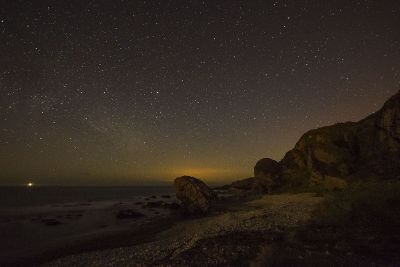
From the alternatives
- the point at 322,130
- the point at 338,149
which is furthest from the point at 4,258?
the point at 322,130

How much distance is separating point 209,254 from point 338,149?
40562 mm

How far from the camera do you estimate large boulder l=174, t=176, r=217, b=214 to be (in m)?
40.8

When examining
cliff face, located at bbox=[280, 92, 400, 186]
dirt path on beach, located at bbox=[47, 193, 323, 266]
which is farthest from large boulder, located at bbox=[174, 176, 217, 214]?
cliff face, located at bbox=[280, 92, 400, 186]

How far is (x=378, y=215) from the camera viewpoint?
61.3 ft

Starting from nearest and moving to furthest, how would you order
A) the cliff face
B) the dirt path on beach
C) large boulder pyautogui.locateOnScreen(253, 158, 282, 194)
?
the dirt path on beach < the cliff face < large boulder pyautogui.locateOnScreen(253, 158, 282, 194)

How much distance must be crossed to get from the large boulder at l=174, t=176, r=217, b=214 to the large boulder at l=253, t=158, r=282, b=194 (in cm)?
2299

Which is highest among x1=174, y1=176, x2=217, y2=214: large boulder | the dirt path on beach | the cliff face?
the cliff face

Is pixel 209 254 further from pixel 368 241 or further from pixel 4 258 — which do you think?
pixel 4 258

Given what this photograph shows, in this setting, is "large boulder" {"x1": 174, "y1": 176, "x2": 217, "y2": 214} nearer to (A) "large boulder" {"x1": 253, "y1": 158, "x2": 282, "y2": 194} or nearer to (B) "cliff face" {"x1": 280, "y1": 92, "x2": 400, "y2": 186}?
(B) "cliff face" {"x1": 280, "y1": 92, "x2": 400, "y2": 186}

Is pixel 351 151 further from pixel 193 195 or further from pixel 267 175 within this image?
pixel 193 195

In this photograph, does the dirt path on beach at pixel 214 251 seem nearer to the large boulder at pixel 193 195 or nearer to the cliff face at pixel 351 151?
the large boulder at pixel 193 195

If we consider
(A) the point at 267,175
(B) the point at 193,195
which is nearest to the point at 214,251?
(B) the point at 193,195

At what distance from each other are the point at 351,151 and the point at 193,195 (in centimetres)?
2688

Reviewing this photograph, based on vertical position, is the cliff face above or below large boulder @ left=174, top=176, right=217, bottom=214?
above
